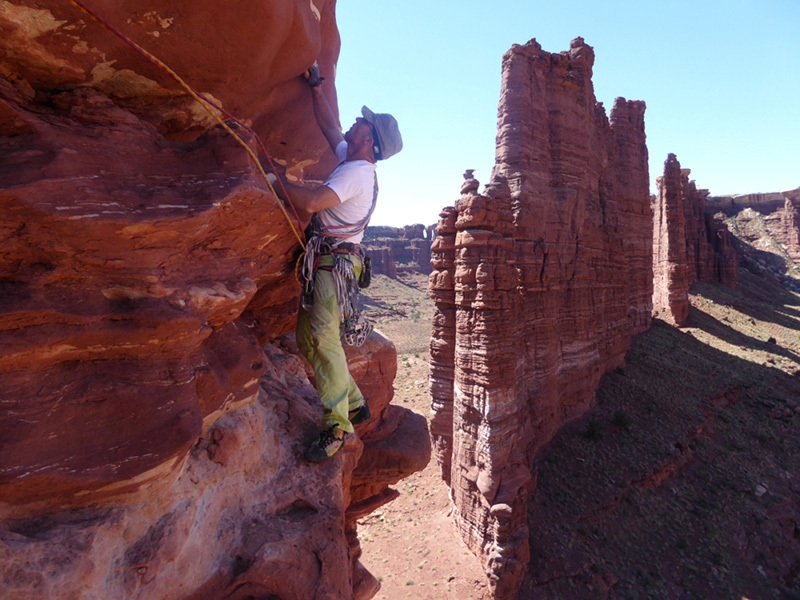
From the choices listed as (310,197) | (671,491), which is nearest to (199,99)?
(310,197)

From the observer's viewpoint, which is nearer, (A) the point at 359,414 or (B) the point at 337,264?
(B) the point at 337,264

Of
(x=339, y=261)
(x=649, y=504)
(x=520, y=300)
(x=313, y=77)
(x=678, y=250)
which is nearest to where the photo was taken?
(x=339, y=261)

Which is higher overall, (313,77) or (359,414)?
(313,77)

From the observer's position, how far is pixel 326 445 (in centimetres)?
411

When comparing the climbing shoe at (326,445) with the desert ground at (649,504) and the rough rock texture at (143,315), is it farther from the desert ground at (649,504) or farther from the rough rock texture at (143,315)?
the desert ground at (649,504)

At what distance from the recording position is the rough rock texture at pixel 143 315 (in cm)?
256

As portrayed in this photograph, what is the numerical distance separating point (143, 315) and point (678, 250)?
3518 centimetres

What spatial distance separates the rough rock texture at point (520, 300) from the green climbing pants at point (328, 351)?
381 inches

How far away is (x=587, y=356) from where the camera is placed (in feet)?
58.9

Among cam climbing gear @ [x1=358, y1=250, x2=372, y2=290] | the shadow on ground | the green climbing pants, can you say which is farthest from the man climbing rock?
the shadow on ground

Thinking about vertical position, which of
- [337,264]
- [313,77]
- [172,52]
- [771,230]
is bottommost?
[771,230]

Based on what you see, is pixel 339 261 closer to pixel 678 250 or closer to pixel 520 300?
pixel 520 300

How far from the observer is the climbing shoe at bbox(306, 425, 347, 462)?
160 inches

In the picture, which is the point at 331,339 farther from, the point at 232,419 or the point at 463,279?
the point at 463,279
